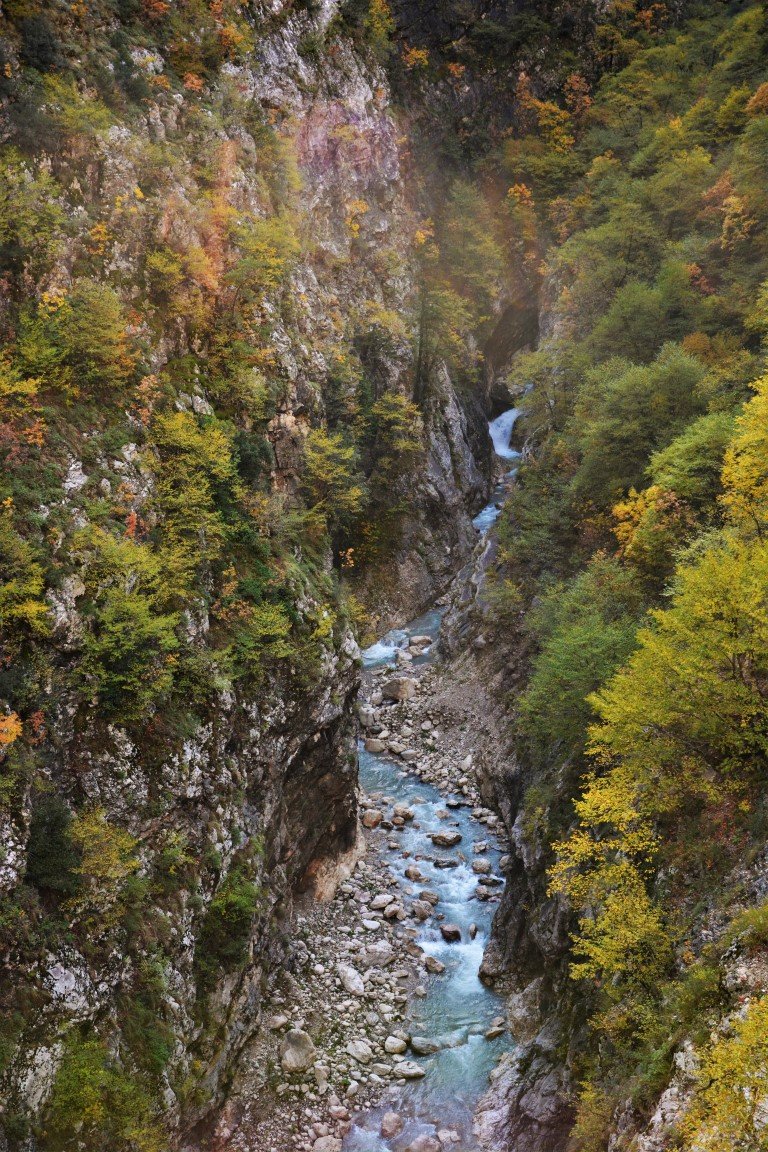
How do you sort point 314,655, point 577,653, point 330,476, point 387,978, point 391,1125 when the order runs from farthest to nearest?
point 330,476, point 314,655, point 577,653, point 387,978, point 391,1125

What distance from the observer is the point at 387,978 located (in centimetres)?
1931

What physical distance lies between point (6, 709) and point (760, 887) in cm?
1303

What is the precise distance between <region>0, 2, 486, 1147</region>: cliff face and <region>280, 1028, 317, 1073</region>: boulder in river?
1.12m

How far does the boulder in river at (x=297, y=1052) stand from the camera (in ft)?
54.2

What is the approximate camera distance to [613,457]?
25.2 meters

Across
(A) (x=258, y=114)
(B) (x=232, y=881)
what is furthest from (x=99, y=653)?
(A) (x=258, y=114)

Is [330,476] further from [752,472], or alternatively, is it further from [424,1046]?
[424,1046]

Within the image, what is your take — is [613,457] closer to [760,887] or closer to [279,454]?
[279,454]

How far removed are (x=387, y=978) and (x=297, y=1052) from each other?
3.47m

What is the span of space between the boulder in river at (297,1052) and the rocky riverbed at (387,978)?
34 mm

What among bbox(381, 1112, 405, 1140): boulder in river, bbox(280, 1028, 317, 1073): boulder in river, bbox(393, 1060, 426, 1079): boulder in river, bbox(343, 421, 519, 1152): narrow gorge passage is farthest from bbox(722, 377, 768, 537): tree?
bbox(280, 1028, 317, 1073): boulder in river

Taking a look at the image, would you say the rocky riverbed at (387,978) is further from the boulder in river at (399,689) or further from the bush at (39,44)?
the bush at (39,44)

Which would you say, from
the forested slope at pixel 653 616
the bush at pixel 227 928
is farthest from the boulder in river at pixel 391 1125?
the bush at pixel 227 928

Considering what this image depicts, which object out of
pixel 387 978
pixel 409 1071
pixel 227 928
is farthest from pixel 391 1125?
pixel 227 928
